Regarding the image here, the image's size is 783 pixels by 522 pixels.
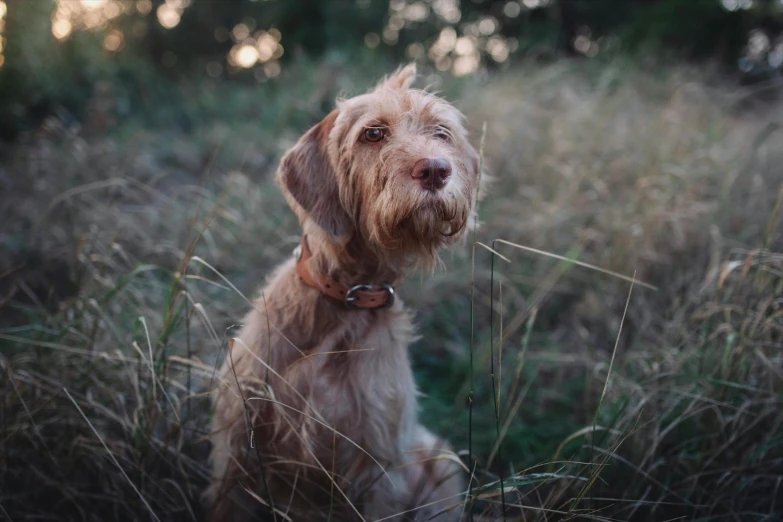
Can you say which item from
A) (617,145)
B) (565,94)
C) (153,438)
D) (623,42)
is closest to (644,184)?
(617,145)

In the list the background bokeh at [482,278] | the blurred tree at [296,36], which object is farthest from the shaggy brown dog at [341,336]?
the blurred tree at [296,36]

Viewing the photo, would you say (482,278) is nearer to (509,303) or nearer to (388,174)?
(509,303)

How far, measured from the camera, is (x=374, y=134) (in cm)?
194

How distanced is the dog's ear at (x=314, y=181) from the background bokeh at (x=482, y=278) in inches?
16.4

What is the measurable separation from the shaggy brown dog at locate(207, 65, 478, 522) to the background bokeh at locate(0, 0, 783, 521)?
246mm

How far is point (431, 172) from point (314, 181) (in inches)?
20.7

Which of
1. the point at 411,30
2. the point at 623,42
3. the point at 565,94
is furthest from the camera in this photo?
the point at 411,30

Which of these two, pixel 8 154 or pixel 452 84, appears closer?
pixel 8 154

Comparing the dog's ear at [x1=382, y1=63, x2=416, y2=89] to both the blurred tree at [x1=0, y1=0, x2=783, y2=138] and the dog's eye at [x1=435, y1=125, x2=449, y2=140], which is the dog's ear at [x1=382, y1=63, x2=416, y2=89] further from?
the blurred tree at [x1=0, y1=0, x2=783, y2=138]

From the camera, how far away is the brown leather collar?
1984 mm

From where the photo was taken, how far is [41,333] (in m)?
2.50

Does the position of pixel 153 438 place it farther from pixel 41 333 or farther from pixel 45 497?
pixel 41 333

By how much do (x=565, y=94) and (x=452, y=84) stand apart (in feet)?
4.71

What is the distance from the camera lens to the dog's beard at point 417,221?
176 centimetres
